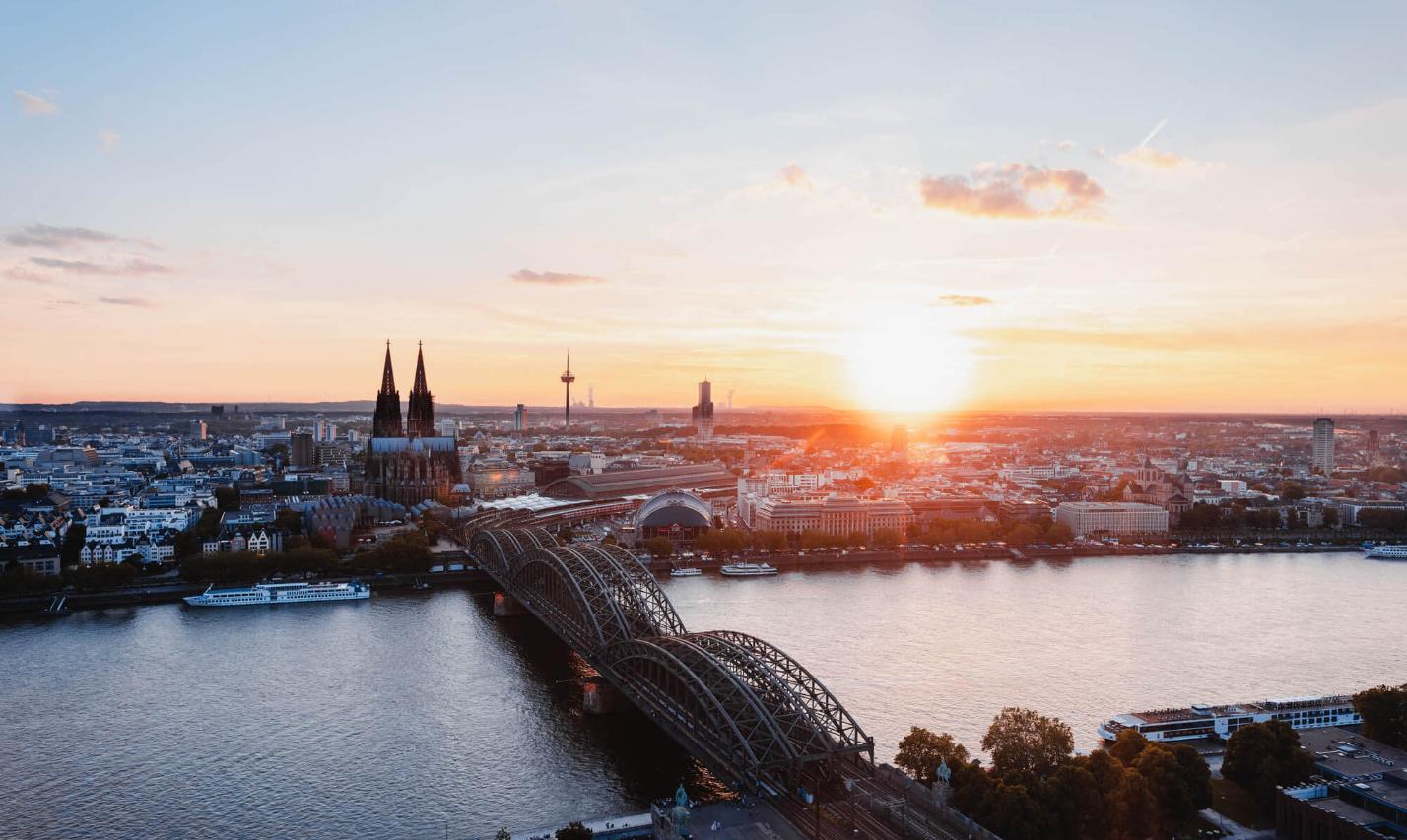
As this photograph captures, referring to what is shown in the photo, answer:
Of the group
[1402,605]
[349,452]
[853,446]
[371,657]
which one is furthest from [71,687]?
[853,446]

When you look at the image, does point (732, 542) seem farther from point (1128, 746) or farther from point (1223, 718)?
point (1128, 746)

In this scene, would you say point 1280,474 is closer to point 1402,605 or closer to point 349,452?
point 1402,605

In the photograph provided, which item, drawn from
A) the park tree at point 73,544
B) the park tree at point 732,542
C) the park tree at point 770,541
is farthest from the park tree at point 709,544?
the park tree at point 73,544

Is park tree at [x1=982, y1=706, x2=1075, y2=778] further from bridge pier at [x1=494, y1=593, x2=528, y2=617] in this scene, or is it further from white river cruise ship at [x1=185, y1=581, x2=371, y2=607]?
white river cruise ship at [x1=185, y1=581, x2=371, y2=607]

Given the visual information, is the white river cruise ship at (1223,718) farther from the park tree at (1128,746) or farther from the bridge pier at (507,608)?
the bridge pier at (507,608)

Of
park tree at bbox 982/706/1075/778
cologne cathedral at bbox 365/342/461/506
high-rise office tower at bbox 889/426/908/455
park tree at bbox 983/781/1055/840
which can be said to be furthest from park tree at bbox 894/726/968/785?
high-rise office tower at bbox 889/426/908/455
